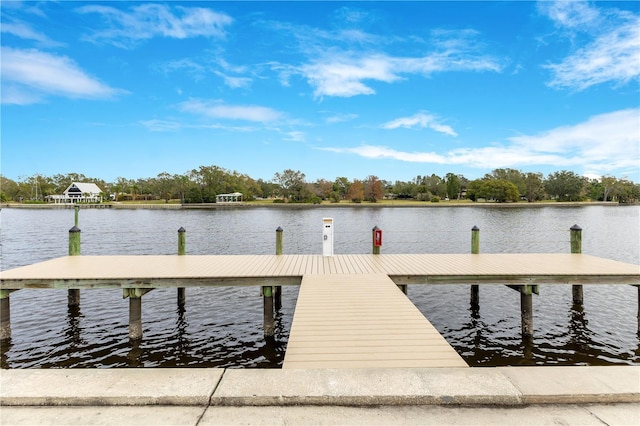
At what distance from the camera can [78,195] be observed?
120 metres

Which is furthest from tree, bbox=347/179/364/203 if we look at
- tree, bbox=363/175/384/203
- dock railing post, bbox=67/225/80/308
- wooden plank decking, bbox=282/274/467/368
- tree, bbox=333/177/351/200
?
wooden plank decking, bbox=282/274/467/368

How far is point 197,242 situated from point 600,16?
98.8 feet

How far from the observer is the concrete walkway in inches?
107

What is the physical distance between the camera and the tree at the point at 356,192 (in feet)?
383

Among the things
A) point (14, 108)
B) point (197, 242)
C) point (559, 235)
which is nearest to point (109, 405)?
point (197, 242)

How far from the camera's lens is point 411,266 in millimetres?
10062

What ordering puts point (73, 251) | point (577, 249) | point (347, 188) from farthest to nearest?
point (347, 188), point (577, 249), point (73, 251)

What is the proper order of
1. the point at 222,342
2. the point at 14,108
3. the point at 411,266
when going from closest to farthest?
the point at 222,342 < the point at 411,266 < the point at 14,108

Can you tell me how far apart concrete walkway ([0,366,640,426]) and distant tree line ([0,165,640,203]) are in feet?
346

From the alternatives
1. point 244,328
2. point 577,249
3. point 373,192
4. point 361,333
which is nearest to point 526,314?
point 577,249

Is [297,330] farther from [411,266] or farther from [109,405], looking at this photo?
[411,266]

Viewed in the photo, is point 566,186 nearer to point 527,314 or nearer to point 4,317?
point 527,314

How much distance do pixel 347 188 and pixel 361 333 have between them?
125718mm

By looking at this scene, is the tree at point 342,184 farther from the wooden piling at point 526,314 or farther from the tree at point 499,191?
the wooden piling at point 526,314
